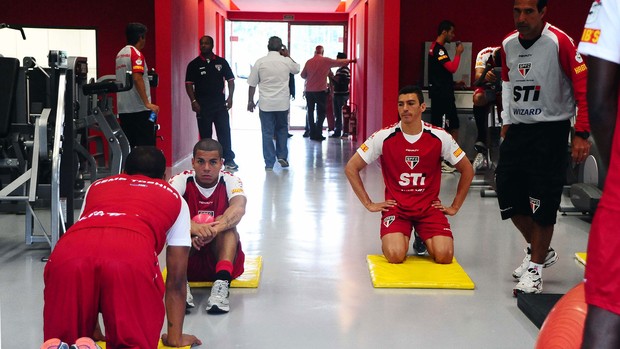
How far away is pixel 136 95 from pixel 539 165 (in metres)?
4.39

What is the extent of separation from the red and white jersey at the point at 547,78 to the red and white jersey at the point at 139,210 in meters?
1.98

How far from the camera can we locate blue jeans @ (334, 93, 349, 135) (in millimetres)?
15117

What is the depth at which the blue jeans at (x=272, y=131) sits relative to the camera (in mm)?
9695

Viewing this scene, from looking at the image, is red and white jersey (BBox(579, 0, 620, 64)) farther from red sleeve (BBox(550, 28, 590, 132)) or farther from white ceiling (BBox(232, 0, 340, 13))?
white ceiling (BBox(232, 0, 340, 13))

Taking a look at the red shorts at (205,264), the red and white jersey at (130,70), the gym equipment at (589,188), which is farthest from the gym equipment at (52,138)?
the gym equipment at (589,188)

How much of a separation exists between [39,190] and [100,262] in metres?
2.93

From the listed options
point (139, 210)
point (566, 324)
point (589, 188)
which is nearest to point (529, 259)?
point (589, 188)

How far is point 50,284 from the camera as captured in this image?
2643 mm

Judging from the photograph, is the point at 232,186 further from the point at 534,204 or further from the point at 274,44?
the point at 274,44

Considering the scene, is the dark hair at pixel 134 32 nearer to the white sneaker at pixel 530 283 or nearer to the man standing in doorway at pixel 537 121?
the man standing in doorway at pixel 537 121

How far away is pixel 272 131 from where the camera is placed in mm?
9750

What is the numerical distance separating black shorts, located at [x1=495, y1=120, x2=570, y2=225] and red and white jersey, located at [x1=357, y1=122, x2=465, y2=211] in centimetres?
69

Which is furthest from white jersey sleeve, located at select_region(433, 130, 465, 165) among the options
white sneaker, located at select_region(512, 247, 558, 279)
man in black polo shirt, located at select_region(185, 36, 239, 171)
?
man in black polo shirt, located at select_region(185, 36, 239, 171)

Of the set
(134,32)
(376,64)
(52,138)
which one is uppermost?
(134,32)
